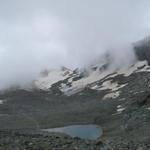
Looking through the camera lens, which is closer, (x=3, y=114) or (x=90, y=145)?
(x=90, y=145)

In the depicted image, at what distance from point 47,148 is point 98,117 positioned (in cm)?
10340

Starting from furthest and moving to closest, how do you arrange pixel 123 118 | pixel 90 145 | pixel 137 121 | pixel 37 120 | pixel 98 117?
pixel 37 120
pixel 98 117
pixel 123 118
pixel 137 121
pixel 90 145

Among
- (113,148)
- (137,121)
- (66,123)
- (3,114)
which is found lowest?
(113,148)

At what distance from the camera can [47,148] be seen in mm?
60094

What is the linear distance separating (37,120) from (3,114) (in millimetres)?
26763

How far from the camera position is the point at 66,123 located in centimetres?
16400

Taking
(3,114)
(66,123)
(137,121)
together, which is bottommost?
(137,121)

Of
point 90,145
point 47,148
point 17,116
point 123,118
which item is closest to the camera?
point 47,148

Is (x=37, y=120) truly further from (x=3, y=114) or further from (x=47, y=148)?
(x=47, y=148)

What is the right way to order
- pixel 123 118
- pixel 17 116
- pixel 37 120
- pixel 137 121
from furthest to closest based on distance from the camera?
pixel 17 116 < pixel 37 120 < pixel 123 118 < pixel 137 121

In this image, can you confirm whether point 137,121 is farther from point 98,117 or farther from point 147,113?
point 98,117

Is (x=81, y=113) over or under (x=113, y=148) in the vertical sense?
over

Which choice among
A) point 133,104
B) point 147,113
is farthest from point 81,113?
point 147,113

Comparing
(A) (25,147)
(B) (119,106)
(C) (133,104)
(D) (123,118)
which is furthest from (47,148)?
(B) (119,106)
